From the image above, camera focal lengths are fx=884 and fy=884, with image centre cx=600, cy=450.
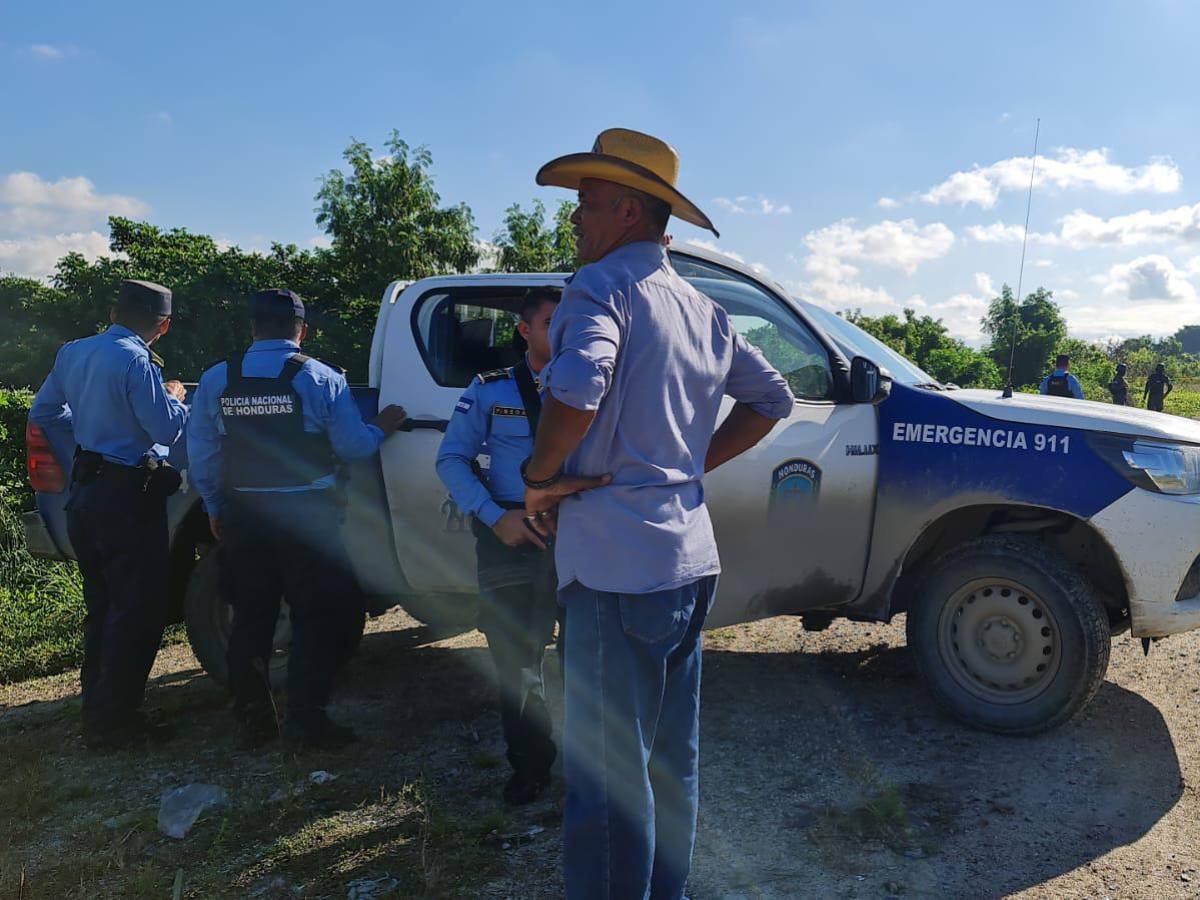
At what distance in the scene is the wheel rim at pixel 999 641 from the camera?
3736mm

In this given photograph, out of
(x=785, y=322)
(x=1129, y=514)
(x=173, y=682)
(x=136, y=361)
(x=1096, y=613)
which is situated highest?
(x=785, y=322)

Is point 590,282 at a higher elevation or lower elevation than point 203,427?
higher

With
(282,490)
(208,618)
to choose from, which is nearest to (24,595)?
(208,618)

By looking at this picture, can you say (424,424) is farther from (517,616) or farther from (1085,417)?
(1085,417)

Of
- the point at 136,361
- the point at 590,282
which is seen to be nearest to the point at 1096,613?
the point at 590,282

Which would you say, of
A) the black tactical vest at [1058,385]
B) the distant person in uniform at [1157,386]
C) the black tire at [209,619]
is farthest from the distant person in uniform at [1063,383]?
the black tire at [209,619]

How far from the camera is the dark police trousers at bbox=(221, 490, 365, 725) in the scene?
3689 millimetres

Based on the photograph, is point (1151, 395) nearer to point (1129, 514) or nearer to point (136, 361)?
point (1129, 514)

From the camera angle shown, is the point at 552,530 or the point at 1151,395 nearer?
the point at 552,530

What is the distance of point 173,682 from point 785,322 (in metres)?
3.83

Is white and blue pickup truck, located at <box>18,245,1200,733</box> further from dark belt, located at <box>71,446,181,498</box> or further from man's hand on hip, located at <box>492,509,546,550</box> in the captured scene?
man's hand on hip, located at <box>492,509,546,550</box>

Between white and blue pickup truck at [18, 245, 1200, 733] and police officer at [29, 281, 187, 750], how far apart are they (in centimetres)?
33

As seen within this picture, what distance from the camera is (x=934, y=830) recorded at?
10.0 ft

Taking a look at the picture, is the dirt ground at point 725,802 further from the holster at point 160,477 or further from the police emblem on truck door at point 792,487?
the holster at point 160,477
